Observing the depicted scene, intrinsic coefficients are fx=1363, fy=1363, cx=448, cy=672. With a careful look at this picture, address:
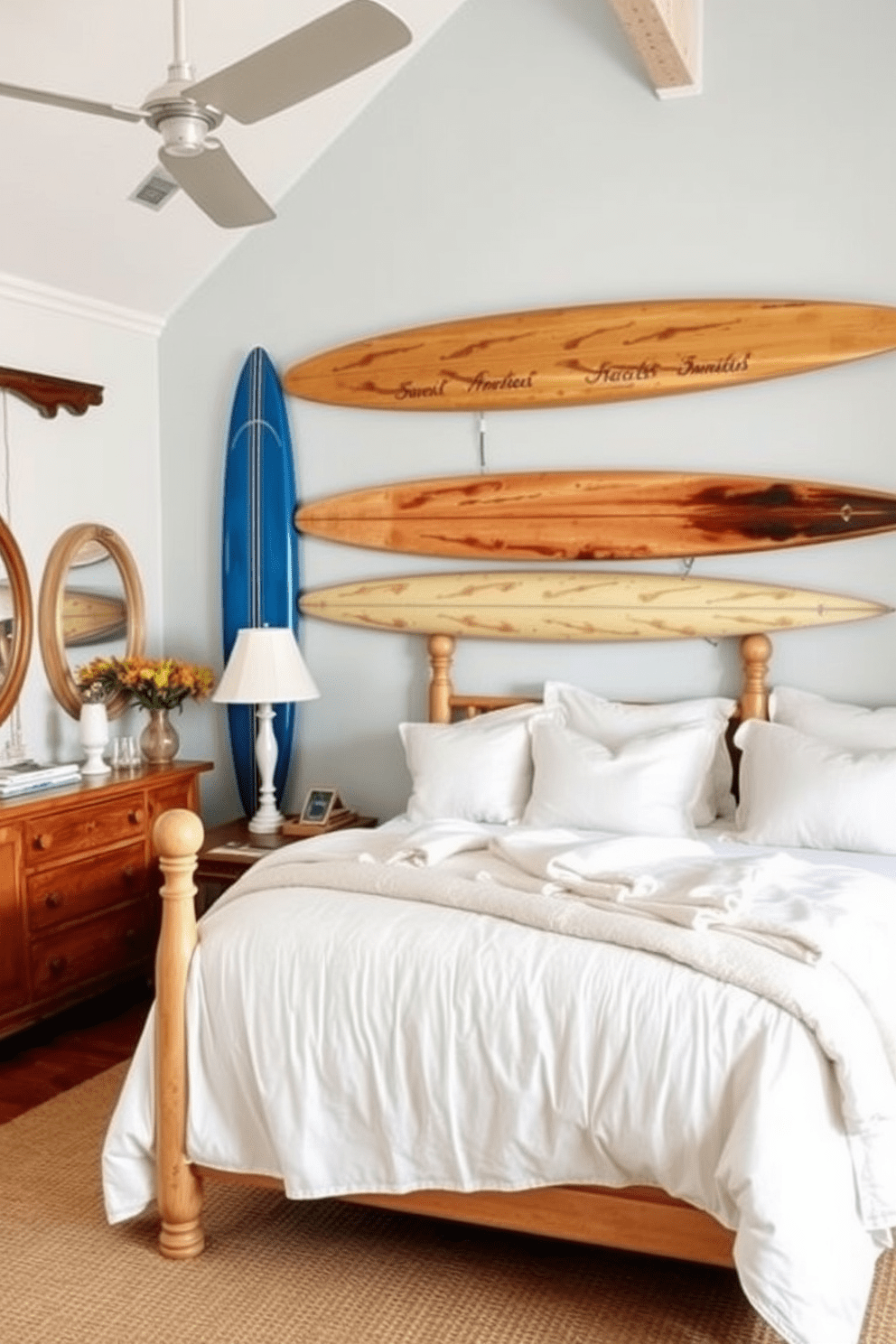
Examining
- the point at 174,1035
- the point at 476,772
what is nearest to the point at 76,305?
the point at 476,772

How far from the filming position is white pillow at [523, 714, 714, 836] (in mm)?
3768

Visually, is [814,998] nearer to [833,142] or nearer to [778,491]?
[778,491]

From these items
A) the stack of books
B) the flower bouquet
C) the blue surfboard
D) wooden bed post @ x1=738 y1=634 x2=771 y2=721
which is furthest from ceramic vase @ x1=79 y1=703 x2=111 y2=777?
wooden bed post @ x1=738 y1=634 x2=771 y2=721

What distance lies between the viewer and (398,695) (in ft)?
15.3

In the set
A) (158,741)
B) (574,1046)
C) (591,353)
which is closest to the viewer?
(574,1046)

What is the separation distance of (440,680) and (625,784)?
0.89 meters

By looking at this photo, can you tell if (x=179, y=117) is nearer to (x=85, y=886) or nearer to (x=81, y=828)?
(x=81, y=828)

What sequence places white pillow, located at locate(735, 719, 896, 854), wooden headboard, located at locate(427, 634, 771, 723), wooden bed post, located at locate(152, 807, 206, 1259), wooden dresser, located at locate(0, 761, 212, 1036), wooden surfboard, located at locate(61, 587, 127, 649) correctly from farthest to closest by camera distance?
wooden surfboard, located at locate(61, 587, 127, 649) < wooden headboard, located at locate(427, 634, 771, 723) < wooden dresser, located at locate(0, 761, 212, 1036) < white pillow, located at locate(735, 719, 896, 854) < wooden bed post, located at locate(152, 807, 206, 1259)

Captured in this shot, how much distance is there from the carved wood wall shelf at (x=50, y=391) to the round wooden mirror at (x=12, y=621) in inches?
16.1

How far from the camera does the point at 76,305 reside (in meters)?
4.51

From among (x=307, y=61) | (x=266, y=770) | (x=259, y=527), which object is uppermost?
(x=307, y=61)

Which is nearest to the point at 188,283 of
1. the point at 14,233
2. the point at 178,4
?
the point at 14,233

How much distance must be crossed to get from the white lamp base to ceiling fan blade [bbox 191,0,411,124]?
Answer: 2289 millimetres

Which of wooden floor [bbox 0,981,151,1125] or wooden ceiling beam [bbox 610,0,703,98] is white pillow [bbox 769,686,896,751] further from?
wooden floor [bbox 0,981,151,1125]
